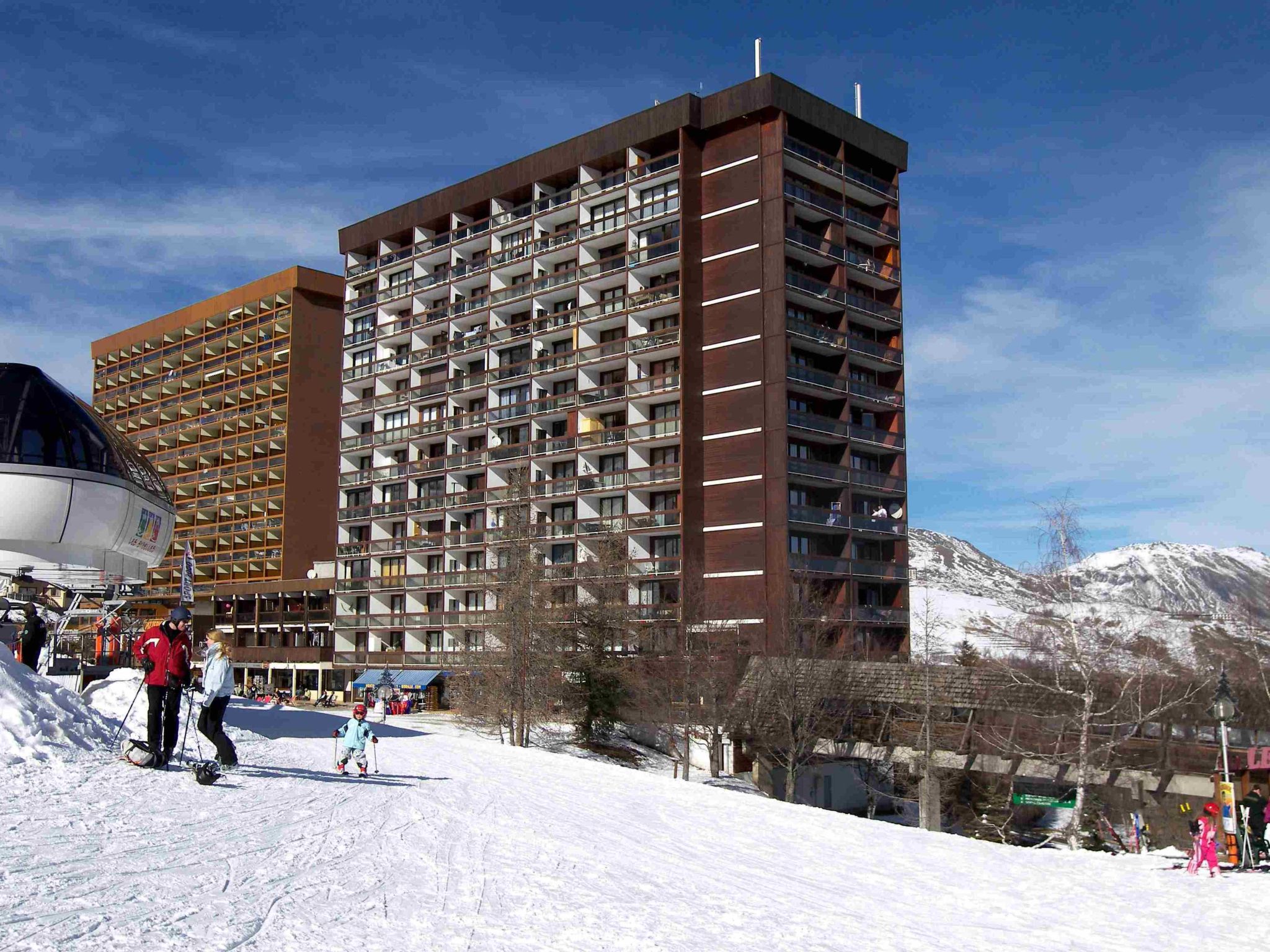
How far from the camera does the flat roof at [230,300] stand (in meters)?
85.1

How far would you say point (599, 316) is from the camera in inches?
2308

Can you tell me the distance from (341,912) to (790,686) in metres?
33.2

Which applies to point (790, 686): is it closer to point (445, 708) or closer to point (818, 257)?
point (818, 257)

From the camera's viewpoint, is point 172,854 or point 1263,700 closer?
point 172,854

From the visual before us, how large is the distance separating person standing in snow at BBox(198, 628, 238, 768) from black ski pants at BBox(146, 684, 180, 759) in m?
0.37

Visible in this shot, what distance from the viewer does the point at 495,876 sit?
37.1ft

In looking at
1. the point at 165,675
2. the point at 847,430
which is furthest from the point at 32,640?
the point at 847,430

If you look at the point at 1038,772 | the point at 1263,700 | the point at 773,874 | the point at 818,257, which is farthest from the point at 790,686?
the point at 773,874

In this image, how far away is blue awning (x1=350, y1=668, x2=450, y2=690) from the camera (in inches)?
2516

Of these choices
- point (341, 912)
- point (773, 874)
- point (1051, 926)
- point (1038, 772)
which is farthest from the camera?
point (1038, 772)

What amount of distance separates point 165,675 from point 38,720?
266 centimetres

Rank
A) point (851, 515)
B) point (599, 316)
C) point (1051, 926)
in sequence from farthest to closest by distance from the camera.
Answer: point (599, 316)
point (851, 515)
point (1051, 926)

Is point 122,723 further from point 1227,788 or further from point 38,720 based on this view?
point 1227,788

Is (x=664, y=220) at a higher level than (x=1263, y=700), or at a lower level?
higher
